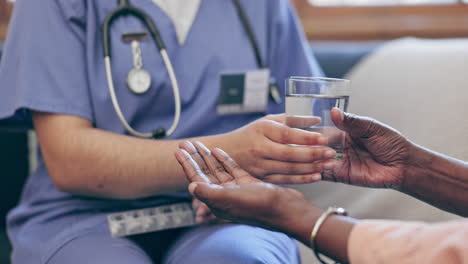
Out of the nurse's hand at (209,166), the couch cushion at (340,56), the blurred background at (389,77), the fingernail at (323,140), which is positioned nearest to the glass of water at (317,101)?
the fingernail at (323,140)

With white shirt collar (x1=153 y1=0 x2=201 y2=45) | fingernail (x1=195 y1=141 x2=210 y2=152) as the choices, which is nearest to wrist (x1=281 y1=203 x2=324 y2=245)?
fingernail (x1=195 y1=141 x2=210 y2=152)

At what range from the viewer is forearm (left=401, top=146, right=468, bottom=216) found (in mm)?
810

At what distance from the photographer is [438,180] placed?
824 mm

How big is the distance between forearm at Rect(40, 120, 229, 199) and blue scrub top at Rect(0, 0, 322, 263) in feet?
0.23

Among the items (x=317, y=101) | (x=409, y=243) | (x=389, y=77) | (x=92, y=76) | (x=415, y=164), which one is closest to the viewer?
(x=409, y=243)

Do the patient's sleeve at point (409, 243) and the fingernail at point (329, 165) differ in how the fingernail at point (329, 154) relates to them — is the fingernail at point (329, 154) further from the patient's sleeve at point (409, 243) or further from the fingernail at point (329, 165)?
the patient's sleeve at point (409, 243)

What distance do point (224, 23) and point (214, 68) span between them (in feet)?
0.38

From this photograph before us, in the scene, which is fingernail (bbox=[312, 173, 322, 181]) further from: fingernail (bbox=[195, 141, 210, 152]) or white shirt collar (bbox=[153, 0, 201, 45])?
A: white shirt collar (bbox=[153, 0, 201, 45])

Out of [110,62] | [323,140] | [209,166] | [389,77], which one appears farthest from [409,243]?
[389,77]

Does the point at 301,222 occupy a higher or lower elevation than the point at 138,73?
lower

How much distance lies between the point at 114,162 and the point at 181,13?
1.25 feet

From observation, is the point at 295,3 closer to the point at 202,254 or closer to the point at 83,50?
the point at 83,50

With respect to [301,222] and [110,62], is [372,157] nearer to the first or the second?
[301,222]

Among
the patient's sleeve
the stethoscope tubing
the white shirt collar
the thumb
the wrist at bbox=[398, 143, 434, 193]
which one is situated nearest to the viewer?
the patient's sleeve
